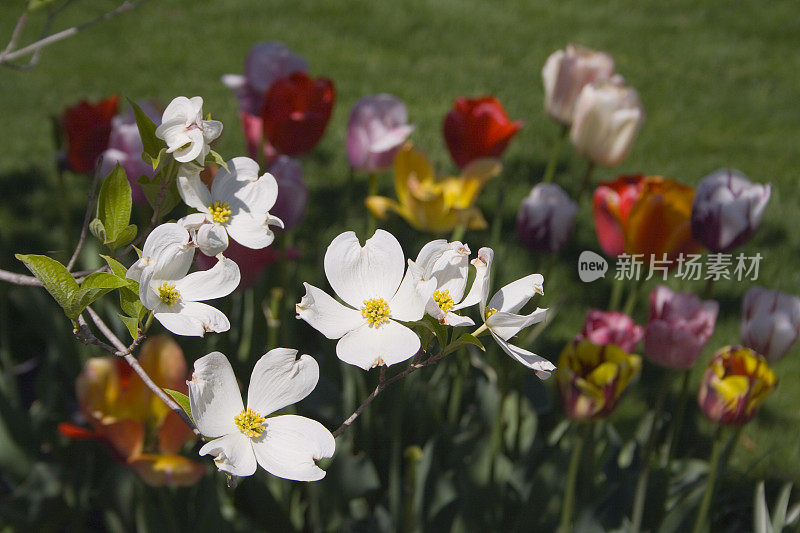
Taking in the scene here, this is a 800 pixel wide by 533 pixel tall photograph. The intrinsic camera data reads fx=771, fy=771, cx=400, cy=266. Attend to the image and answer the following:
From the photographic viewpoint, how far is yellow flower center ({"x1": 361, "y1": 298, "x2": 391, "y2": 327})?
20.4 inches

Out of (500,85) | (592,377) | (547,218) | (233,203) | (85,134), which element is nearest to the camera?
(233,203)

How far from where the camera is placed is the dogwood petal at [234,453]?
46 centimetres

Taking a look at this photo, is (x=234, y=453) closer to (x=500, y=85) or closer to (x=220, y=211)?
(x=220, y=211)

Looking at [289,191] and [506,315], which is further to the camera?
[289,191]

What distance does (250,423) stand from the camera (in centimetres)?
50

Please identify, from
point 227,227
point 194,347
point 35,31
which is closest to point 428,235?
point 194,347

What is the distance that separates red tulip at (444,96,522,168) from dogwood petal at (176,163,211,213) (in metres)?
0.81

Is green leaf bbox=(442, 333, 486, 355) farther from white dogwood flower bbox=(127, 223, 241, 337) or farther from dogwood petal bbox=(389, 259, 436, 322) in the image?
white dogwood flower bbox=(127, 223, 241, 337)

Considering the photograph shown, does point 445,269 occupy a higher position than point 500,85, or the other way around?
point 500,85

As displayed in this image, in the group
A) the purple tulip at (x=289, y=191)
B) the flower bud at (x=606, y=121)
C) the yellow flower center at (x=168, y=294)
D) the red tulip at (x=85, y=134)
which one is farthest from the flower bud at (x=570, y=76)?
the yellow flower center at (x=168, y=294)

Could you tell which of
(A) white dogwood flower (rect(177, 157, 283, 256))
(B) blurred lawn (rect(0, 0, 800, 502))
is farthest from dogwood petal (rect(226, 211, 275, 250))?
(B) blurred lawn (rect(0, 0, 800, 502))

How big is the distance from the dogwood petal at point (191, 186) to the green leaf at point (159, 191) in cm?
1

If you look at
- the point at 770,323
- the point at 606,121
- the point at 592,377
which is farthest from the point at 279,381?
the point at 606,121

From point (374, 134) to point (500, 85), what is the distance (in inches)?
94.9
